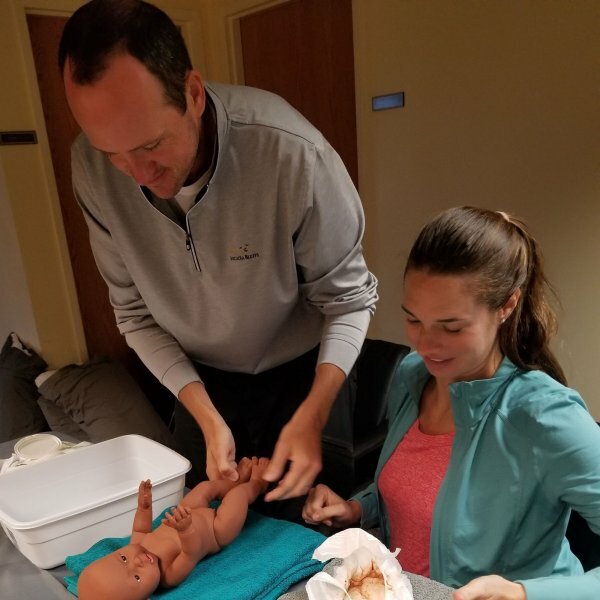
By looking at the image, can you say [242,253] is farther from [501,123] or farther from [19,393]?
[19,393]

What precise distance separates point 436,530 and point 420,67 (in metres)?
1.99

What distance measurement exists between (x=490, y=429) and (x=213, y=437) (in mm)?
532

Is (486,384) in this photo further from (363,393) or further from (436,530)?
(363,393)

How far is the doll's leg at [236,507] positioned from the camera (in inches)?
39.7

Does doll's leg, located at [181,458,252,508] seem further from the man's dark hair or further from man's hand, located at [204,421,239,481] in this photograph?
the man's dark hair

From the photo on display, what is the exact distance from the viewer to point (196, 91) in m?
1.03

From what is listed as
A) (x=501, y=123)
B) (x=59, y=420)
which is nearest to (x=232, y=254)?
(x=501, y=123)

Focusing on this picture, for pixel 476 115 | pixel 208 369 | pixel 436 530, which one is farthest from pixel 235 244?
pixel 476 115

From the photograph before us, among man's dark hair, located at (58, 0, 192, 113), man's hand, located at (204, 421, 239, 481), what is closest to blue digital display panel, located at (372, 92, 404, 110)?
man's dark hair, located at (58, 0, 192, 113)

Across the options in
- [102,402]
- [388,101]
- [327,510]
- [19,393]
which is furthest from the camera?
[19,393]

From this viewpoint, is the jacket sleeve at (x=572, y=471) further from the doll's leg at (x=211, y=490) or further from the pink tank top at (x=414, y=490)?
the doll's leg at (x=211, y=490)

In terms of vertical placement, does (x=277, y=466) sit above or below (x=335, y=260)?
below

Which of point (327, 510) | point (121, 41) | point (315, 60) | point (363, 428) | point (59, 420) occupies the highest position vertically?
point (315, 60)

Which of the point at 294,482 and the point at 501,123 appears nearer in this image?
the point at 294,482
